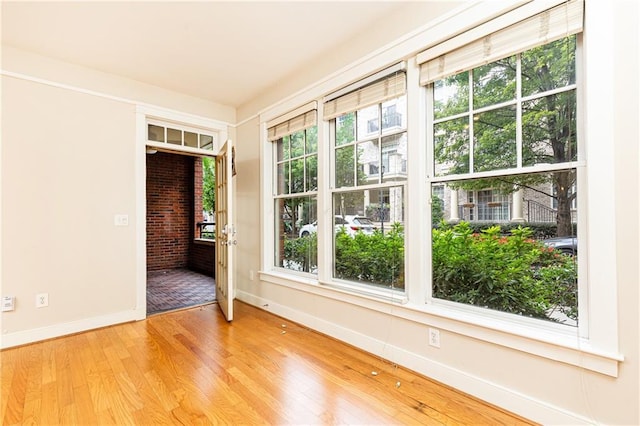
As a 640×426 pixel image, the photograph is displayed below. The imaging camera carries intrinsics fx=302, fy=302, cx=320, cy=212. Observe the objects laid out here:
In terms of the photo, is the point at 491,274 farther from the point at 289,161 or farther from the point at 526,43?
the point at 289,161

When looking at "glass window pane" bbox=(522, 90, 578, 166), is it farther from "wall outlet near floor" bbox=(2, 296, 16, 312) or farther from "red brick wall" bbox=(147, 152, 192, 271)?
"red brick wall" bbox=(147, 152, 192, 271)

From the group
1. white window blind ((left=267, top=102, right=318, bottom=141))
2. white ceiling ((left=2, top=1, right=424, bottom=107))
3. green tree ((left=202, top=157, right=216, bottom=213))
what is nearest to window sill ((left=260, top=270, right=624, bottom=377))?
white window blind ((left=267, top=102, right=318, bottom=141))

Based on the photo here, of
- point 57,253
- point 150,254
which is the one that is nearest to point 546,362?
point 57,253

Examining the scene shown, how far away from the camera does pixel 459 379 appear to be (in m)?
2.00

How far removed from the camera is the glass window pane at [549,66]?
1.67 m

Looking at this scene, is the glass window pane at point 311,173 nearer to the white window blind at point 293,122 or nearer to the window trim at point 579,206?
the white window blind at point 293,122

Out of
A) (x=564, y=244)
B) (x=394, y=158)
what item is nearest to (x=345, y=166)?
(x=394, y=158)

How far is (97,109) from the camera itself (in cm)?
329

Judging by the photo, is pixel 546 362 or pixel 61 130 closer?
pixel 546 362

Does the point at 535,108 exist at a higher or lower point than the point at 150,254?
higher

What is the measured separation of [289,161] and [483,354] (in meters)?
2.75

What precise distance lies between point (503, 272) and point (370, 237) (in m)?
1.09

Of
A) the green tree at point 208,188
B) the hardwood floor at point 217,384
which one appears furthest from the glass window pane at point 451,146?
the green tree at point 208,188

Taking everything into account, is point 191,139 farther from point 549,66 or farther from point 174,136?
point 549,66
